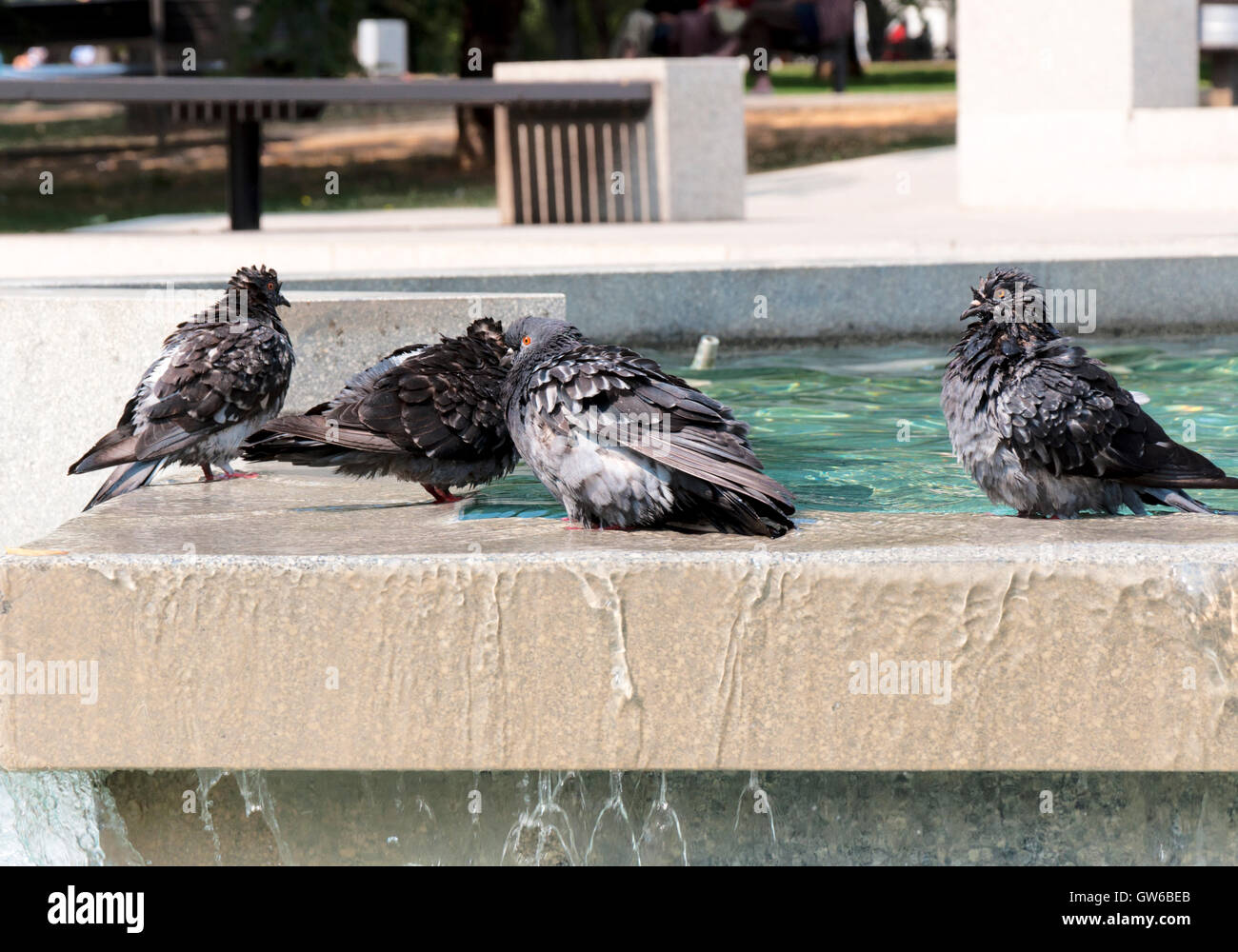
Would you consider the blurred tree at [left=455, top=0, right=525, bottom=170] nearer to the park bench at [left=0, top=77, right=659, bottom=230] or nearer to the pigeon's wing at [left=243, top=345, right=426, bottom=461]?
the park bench at [left=0, top=77, right=659, bottom=230]

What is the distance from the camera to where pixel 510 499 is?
5418 mm

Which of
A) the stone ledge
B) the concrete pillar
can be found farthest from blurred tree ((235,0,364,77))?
the stone ledge

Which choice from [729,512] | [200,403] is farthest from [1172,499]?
[200,403]

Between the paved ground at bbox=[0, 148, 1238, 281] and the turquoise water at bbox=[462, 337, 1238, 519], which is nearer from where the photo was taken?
the turquoise water at bbox=[462, 337, 1238, 519]

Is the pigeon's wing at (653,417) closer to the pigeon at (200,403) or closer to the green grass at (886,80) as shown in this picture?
the pigeon at (200,403)

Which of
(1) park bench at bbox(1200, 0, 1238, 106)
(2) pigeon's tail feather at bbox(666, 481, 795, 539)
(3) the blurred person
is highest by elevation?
(3) the blurred person

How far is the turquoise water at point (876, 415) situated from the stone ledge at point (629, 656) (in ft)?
3.00

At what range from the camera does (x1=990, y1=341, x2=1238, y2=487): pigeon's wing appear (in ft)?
14.7

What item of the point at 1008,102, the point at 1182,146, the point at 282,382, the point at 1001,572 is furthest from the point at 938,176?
the point at 1001,572

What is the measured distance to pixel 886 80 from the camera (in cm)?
4362

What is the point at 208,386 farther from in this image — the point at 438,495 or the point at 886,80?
the point at 886,80

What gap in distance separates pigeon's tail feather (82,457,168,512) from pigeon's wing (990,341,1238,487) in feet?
9.05

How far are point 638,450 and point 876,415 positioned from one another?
3619 millimetres
